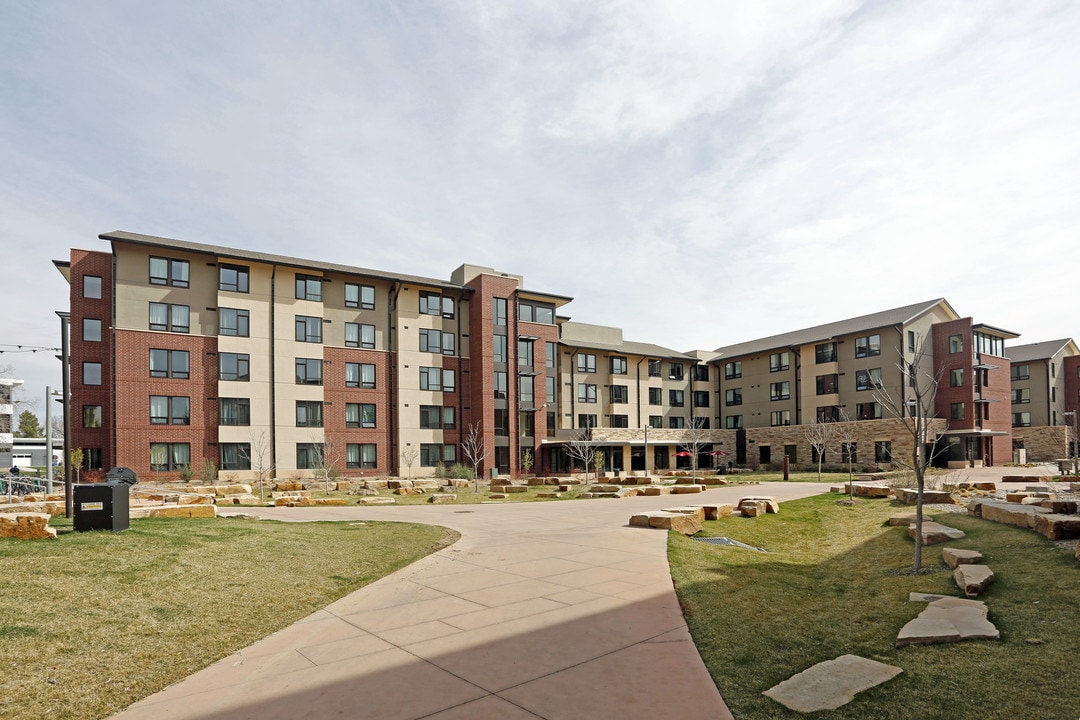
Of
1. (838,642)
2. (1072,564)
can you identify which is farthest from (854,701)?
(1072,564)

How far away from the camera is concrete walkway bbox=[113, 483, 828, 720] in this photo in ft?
17.1

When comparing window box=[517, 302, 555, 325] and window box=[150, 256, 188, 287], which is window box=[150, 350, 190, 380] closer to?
window box=[150, 256, 188, 287]

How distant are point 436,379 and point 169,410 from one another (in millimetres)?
18403

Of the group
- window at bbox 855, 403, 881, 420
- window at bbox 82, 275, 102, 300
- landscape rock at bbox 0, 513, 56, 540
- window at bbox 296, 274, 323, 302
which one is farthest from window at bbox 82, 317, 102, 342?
window at bbox 855, 403, 881, 420

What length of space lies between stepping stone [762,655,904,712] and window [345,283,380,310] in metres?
45.3

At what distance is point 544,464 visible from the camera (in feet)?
172

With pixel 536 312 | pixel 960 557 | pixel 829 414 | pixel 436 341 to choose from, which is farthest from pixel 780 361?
pixel 960 557

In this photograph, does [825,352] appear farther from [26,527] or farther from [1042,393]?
[26,527]

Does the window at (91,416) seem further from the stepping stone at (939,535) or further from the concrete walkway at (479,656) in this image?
the stepping stone at (939,535)

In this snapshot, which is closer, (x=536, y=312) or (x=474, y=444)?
(x=474, y=444)

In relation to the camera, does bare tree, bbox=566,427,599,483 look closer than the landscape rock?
No

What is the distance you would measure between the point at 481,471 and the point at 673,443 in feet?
67.8

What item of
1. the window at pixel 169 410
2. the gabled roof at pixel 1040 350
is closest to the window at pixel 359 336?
the window at pixel 169 410

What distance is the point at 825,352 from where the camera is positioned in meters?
57.3
